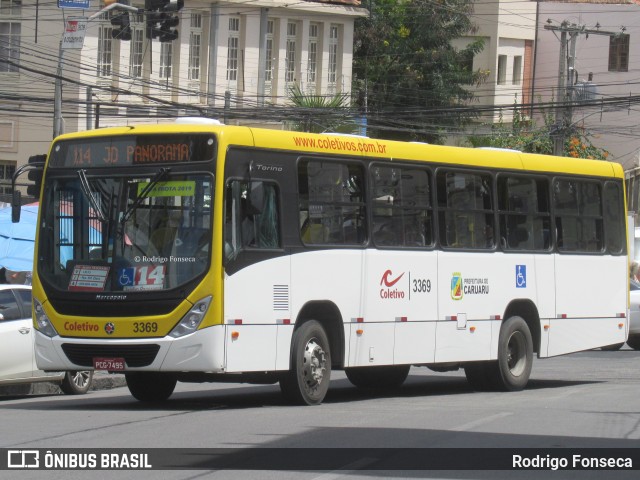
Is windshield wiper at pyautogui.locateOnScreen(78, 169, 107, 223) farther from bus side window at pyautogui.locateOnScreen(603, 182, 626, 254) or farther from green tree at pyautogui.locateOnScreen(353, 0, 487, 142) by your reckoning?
green tree at pyautogui.locateOnScreen(353, 0, 487, 142)

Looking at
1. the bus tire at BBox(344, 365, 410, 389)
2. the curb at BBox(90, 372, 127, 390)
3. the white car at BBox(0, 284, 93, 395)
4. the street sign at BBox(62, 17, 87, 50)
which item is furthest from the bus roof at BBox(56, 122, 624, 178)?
the street sign at BBox(62, 17, 87, 50)

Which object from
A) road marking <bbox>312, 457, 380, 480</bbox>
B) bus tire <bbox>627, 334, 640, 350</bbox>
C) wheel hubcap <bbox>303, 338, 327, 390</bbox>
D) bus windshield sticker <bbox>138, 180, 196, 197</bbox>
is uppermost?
bus windshield sticker <bbox>138, 180, 196, 197</bbox>

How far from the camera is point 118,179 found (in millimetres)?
13938

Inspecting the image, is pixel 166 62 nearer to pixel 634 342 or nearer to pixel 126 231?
pixel 634 342

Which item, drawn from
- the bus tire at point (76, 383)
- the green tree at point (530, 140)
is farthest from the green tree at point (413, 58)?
the bus tire at point (76, 383)

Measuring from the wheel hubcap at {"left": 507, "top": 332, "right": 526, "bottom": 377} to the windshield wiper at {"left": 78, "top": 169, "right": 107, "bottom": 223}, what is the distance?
649 cm

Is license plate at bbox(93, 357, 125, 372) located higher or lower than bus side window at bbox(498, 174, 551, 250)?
lower

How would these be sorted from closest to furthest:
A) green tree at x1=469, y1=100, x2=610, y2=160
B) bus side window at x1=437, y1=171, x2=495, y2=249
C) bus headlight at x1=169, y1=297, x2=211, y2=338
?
1. bus headlight at x1=169, y1=297, x2=211, y2=338
2. bus side window at x1=437, y1=171, x2=495, y2=249
3. green tree at x1=469, y1=100, x2=610, y2=160

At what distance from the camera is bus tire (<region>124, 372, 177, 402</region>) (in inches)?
602

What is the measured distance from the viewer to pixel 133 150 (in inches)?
550

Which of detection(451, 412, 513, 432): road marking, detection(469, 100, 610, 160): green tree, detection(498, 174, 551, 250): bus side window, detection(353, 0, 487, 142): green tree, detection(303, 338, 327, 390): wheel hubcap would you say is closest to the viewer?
detection(451, 412, 513, 432): road marking

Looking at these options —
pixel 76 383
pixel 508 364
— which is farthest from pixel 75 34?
pixel 508 364

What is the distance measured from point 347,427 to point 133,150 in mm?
3942

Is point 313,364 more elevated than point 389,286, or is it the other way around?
point 389,286
